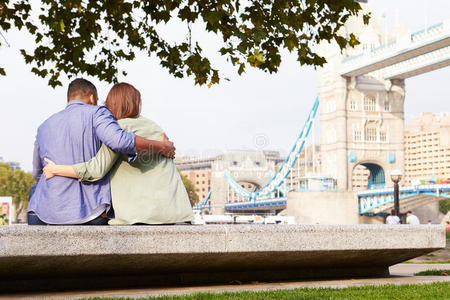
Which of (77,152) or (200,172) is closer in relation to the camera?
(77,152)

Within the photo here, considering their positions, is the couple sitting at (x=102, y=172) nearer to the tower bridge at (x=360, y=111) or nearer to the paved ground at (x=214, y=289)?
the paved ground at (x=214, y=289)

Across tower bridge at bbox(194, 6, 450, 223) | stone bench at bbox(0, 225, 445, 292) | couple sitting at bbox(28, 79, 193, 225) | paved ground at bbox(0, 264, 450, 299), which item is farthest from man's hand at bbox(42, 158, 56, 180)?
tower bridge at bbox(194, 6, 450, 223)

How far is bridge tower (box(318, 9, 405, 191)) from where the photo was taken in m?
53.5

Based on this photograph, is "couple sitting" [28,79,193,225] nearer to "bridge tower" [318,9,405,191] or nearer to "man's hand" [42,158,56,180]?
"man's hand" [42,158,56,180]

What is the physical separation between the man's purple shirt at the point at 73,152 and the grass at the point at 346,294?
2.44 ft

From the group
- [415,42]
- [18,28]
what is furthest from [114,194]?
[415,42]

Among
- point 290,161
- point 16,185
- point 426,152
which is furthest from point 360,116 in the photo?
point 426,152

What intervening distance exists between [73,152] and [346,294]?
5.99 ft

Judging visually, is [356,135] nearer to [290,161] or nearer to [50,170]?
[290,161]

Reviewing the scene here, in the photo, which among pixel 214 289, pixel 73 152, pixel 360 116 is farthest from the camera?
pixel 360 116

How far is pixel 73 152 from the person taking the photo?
3.80 meters

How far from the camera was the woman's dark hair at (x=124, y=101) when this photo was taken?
397 centimetres

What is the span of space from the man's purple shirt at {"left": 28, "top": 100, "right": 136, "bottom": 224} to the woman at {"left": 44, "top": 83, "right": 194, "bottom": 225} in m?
0.07

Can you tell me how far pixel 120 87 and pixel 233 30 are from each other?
6.94ft
